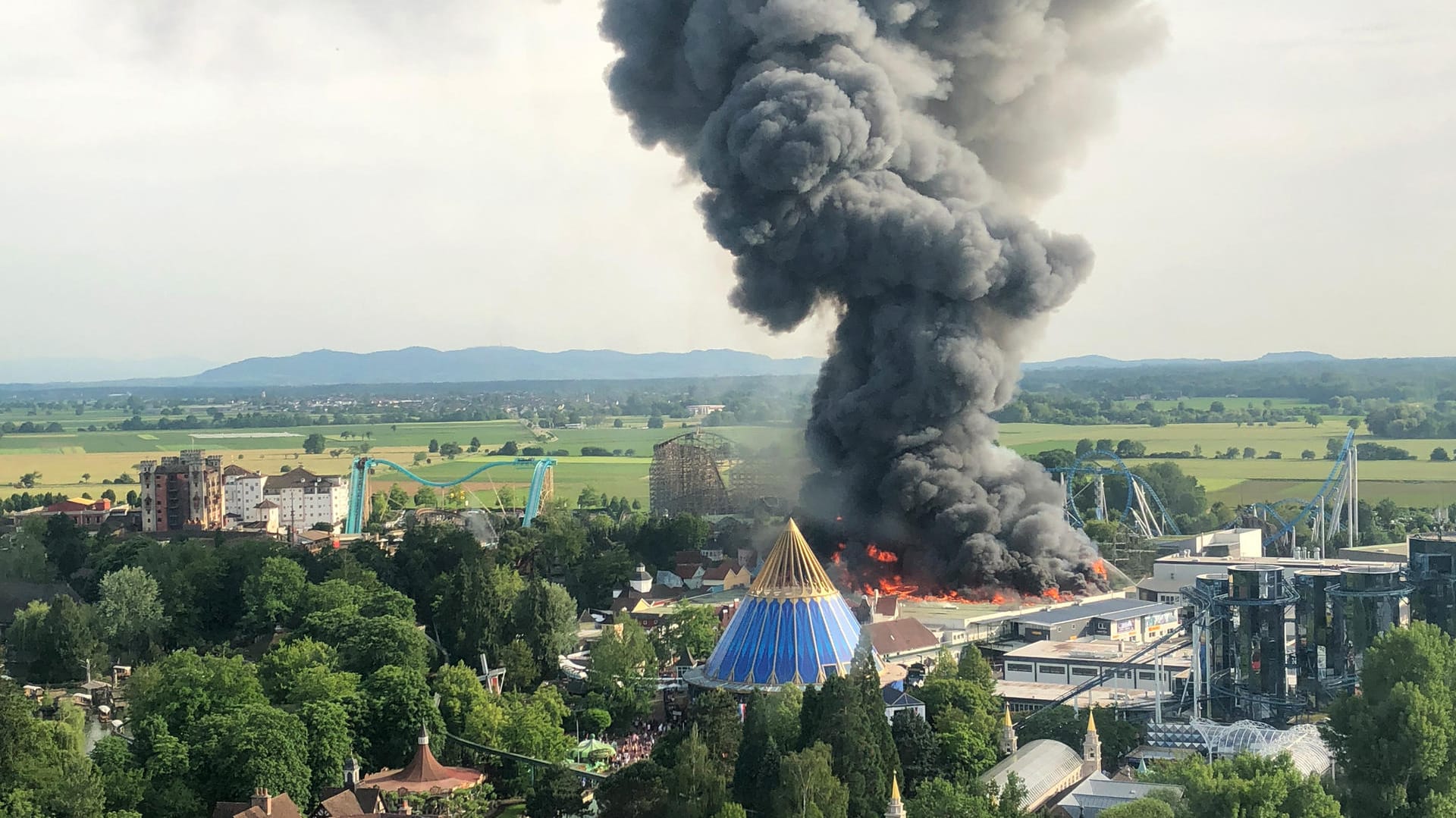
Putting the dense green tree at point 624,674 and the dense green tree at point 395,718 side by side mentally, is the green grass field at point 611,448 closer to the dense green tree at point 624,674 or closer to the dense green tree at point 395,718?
the dense green tree at point 624,674

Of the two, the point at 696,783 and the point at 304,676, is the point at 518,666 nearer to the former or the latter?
the point at 304,676

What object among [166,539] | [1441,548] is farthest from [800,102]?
[166,539]

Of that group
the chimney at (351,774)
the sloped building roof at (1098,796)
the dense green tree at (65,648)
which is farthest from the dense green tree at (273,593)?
the sloped building roof at (1098,796)

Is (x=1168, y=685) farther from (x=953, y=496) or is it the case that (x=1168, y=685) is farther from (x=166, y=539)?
(x=166, y=539)

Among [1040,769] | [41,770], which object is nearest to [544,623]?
[41,770]

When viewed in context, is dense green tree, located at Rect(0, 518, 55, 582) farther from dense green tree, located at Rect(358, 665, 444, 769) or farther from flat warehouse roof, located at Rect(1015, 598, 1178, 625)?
flat warehouse roof, located at Rect(1015, 598, 1178, 625)
